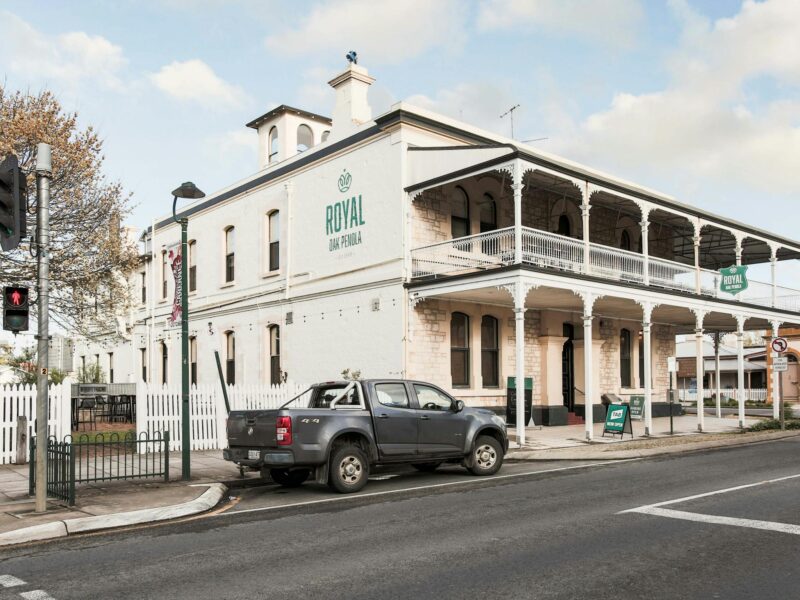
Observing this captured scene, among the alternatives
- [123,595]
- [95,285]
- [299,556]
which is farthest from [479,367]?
[123,595]

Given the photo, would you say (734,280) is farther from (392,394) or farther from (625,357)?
(392,394)

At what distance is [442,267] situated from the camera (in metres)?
20.8

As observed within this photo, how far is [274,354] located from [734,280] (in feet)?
50.8

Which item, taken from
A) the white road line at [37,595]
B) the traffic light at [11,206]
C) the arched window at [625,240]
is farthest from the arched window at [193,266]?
the white road line at [37,595]

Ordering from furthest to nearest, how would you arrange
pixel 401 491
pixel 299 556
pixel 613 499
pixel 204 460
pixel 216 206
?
pixel 216 206 → pixel 204 460 → pixel 401 491 → pixel 613 499 → pixel 299 556

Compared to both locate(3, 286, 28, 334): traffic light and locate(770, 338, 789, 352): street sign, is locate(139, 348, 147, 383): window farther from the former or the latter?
locate(3, 286, 28, 334): traffic light

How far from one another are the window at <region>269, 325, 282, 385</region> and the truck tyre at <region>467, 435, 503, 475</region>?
13656 millimetres

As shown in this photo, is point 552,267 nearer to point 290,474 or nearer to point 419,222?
point 419,222

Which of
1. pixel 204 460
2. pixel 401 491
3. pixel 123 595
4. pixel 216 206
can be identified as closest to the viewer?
pixel 123 595

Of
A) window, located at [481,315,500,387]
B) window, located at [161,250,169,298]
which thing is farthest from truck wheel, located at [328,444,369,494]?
window, located at [161,250,169,298]

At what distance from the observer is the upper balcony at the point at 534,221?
1923 cm

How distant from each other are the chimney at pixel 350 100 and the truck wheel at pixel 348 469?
44.4ft

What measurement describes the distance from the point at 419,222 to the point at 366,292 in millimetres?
2526

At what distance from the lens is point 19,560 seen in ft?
23.6
